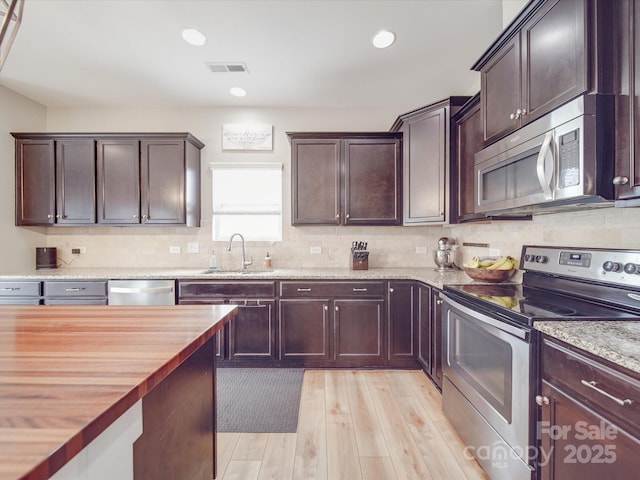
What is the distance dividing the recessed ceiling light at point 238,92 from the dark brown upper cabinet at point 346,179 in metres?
0.70

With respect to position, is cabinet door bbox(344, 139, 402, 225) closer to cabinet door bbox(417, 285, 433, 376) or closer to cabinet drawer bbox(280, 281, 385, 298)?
cabinet drawer bbox(280, 281, 385, 298)

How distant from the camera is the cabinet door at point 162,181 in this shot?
317cm

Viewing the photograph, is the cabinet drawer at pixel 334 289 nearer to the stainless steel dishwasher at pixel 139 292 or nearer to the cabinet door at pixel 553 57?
the stainless steel dishwasher at pixel 139 292

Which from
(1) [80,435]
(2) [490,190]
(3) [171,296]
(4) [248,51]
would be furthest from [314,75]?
(1) [80,435]

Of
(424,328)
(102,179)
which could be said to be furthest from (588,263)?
(102,179)

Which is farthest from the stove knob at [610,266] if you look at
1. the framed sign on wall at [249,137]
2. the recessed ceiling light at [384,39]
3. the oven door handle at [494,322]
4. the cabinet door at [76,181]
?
the cabinet door at [76,181]

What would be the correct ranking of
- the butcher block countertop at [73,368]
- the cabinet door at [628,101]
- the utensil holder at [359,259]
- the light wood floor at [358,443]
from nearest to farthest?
the butcher block countertop at [73,368] → the cabinet door at [628,101] → the light wood floor at [358,443] → the utensil holder at [359,259]

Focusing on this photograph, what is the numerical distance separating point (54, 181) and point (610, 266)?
15.3 ft

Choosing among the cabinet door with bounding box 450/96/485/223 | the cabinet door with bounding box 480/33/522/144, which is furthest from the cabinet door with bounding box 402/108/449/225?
the cabinet door with bounding box 480/33/522/144

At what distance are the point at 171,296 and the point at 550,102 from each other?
318cm

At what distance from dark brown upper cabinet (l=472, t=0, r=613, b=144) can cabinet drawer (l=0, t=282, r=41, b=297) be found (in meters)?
4.11

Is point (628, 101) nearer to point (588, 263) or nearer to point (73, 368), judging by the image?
point (588, 263)

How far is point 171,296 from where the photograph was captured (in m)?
2.89

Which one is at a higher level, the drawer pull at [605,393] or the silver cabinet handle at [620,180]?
the silver cabinet handle at [620,180]
